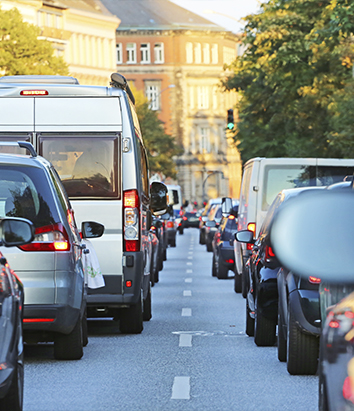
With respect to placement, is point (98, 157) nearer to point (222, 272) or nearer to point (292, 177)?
point (292, 177)

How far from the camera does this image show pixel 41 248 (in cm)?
933

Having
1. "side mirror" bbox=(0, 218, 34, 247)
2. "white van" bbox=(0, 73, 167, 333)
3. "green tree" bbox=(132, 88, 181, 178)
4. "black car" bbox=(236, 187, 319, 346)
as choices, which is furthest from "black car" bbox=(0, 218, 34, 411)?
"green tree" bbox=(132, 88, 181, 178)

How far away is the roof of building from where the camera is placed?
128 metres

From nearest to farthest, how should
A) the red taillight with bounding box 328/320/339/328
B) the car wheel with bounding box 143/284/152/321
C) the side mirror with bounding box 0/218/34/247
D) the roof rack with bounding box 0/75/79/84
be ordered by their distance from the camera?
the red taillight with bounding box 328/320/339/328 < the side mirror with bounding box 0/218/34/247 < the car wheel with bounding box 143/284/152/321 < the roof rack with bounding box 0/75/79/84

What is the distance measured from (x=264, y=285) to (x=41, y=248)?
2167 millimetres

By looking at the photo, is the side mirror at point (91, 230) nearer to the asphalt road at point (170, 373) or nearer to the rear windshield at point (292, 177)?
the asphalt road at point (170, 373)

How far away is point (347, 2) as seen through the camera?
2850cm

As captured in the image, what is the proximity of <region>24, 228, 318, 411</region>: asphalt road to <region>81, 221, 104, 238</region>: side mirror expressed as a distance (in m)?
1.10

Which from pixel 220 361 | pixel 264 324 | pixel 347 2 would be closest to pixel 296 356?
pixel 220 361

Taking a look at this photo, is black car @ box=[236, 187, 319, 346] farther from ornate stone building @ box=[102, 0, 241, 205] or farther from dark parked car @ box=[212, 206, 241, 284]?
ornate stone building @ box=[102, 0, 241, 205]

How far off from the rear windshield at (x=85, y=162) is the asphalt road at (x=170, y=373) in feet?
5.19

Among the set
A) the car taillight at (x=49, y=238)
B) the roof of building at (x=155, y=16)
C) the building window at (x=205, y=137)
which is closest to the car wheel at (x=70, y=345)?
the car taillight at (x=49, y=238)

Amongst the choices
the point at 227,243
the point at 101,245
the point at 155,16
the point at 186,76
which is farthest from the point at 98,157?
the point at 186,76

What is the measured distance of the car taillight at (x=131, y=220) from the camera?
466 inches
